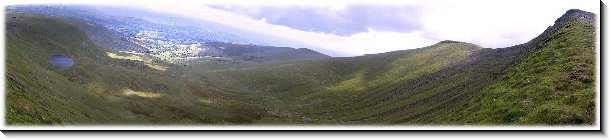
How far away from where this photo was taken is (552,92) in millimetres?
34438

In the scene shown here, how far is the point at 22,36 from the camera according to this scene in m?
123

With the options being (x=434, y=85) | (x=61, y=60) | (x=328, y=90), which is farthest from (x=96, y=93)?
(x=434, y=85)

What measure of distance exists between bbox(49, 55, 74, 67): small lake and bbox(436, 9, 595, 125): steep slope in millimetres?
122205

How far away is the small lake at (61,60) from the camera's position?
116 metres

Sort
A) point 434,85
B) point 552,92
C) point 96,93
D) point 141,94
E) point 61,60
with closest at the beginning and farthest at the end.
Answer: point 552,92 → point 96,93 → point 141,94 → point 434,85 → point 61,60

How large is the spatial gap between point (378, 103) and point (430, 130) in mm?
104303

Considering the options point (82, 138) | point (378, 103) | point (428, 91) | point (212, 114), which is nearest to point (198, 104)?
point (212, 114)

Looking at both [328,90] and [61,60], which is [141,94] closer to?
[61,60]

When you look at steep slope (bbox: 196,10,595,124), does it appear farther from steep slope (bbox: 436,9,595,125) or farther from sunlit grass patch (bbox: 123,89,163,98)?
sunlit grass patch (bbox: 123,89,163,98)

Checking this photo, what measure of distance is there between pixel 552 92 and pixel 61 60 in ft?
463

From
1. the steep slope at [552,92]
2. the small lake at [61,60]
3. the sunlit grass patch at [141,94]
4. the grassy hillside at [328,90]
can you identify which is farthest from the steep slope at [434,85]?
the small lake at [61,60]

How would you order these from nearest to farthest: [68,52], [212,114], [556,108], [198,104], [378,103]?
1. [556,108]
2. [212,114]
3. [198,104]
4. [378,103]
5. [68,52]

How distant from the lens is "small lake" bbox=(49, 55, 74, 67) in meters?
116

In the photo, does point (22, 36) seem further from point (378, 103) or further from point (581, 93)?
point (581, 93)
